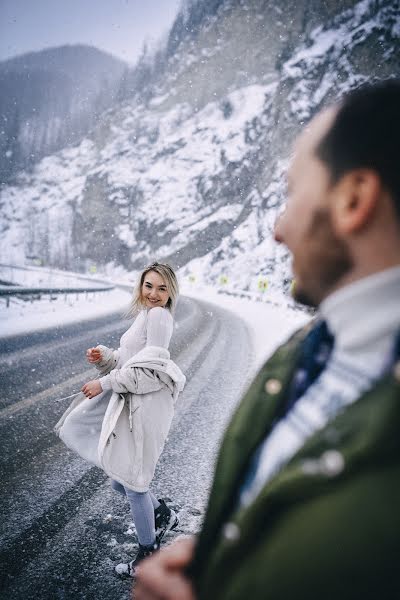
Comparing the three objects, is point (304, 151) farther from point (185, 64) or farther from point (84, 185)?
point (185, 64)

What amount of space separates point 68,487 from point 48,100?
128m

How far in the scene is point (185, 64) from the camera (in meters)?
77.6

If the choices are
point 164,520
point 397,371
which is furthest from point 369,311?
point 164,520

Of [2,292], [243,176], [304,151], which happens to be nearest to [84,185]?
[243,176]

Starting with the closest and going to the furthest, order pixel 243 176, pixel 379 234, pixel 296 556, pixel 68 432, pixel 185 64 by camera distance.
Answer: pixel 296 556 → pixel 379 234 → pixel 68 432 → pixel 243 176 → pixel 185 64

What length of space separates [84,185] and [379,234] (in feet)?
252

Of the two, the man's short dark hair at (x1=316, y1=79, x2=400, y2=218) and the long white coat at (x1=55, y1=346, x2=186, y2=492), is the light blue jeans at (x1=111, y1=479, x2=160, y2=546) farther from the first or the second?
the man's short dark hair at (x1=316, y1=79, x2=400, y2=218)

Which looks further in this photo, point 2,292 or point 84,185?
point 84,185

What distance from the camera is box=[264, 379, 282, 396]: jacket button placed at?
2.73 ft

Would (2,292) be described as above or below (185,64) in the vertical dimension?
below

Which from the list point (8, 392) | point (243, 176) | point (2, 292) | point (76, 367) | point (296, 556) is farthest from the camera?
point (243, 176)

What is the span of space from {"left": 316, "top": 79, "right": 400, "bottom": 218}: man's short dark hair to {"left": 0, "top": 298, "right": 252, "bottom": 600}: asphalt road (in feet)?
8.20

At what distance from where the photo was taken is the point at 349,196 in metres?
0.73

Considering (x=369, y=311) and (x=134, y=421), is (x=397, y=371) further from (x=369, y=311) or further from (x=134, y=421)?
(x=134, y=421)
